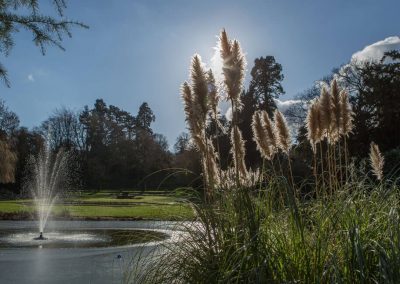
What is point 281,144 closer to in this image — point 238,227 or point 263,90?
point 238,227

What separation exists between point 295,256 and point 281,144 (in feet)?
5.50

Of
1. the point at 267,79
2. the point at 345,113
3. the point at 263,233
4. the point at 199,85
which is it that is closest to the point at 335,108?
the point at 345,113

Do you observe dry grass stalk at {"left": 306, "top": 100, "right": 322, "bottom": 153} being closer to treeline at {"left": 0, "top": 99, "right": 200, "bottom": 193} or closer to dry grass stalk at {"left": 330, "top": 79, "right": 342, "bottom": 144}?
dry grass stalk at {"left": 330, "top": 79, "right": 342, "bottom": 144}

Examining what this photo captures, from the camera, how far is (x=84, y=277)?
Answer: 21.4 ft

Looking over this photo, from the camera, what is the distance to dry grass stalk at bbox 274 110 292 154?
4.33 meters

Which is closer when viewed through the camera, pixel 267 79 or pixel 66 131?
pixel 267 79

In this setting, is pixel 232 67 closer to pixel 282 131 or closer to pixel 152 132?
pixel 282 131

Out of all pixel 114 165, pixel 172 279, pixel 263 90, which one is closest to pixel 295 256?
pixel 172 279

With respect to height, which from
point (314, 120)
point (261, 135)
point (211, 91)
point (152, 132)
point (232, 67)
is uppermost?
point (152, 132)

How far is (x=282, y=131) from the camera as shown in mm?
4348

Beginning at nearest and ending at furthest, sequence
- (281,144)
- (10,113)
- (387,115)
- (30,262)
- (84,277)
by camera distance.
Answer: (281,144) → (84,277) → (30,262) → (387,115) → (10,113)

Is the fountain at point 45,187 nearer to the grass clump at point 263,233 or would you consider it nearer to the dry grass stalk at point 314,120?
the dry grass stalk at point 314,120

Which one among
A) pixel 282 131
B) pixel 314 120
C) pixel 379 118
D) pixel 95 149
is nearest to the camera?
pixel 282 131

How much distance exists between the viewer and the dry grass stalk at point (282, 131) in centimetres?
433
